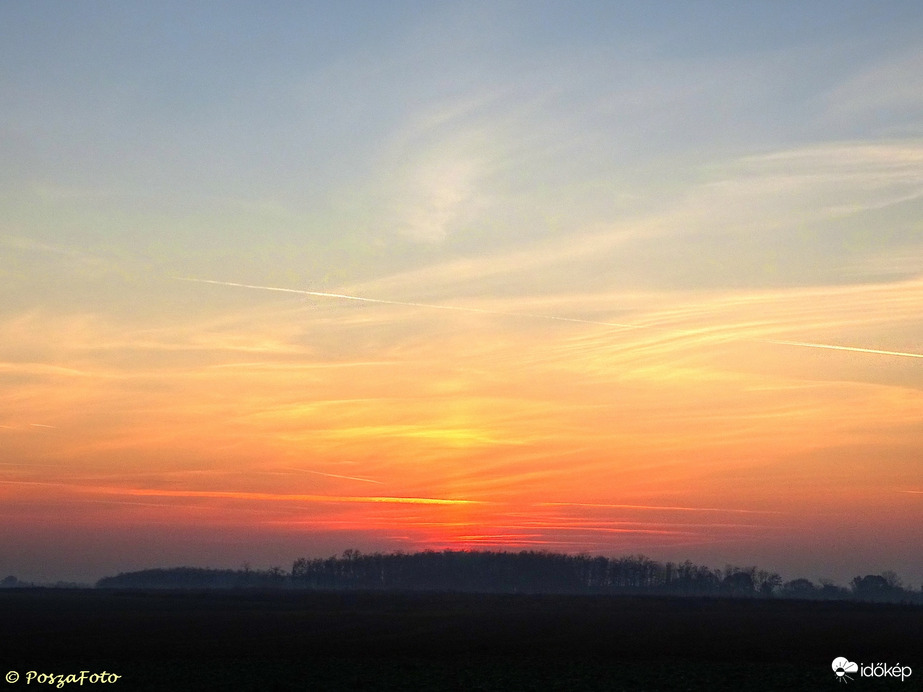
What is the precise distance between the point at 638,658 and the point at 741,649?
11.0 m

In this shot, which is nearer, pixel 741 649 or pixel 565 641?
pixel 741 649

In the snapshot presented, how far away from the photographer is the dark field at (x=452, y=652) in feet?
138

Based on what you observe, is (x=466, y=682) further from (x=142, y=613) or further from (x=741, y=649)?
(x=142, y=613)

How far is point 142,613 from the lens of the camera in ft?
361

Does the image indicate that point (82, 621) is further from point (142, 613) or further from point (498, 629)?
point (498, 629)

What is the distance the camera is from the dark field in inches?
1651

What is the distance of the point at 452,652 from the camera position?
57.6 meters

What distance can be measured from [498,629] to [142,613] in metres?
51.9

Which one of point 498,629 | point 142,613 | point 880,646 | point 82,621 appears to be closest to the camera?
point 880,646

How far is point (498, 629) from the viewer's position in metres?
80.9

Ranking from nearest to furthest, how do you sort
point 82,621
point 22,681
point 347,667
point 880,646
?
point 22,681 < point 347,667 < point 880,646 < point 82,621

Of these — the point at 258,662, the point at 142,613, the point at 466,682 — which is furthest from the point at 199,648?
the point at 142,613

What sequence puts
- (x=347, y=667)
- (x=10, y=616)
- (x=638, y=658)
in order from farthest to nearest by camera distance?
(x=10, y=616) < (x=638, y=658) < (x=347, y=667)

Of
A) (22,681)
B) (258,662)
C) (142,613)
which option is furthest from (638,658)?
(142,613)
